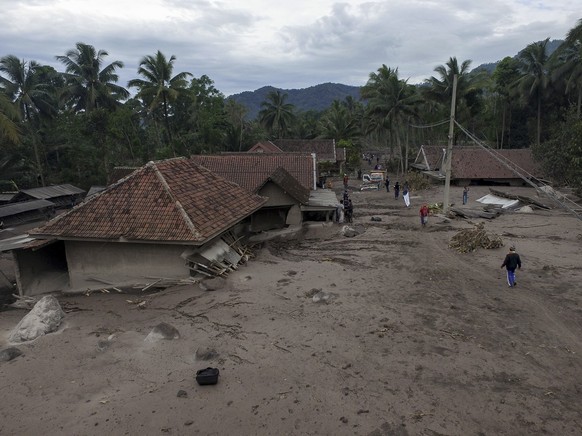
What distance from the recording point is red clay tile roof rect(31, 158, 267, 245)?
11.9 metres

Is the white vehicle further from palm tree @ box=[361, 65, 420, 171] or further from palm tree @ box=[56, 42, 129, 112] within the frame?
palm tree @ box=[56, 42, 129, 112]

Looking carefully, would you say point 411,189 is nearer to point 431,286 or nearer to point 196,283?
point 431,286

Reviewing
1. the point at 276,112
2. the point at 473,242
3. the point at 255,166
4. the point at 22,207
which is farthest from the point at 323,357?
the point at 276,112

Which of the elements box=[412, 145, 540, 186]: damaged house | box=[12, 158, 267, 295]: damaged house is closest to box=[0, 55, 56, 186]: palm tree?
box=[12, 158, 267, 295]: damaged house

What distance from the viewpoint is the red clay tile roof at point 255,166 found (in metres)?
22.0

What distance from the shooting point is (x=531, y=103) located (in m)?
40.7

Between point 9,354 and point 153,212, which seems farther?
point 153,212

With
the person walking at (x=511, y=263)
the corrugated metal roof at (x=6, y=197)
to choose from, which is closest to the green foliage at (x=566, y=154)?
the person walking at (x=511, y=263)

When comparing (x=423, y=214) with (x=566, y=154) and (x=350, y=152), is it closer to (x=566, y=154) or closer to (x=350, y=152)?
(x=566, y=154)

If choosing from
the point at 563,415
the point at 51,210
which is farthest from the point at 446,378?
the point at 51,210

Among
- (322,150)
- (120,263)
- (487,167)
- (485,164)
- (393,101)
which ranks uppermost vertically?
(393,101)

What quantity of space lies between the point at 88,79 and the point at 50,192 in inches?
519

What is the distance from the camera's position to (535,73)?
37.5 m

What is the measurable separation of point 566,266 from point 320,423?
11.2 metres
